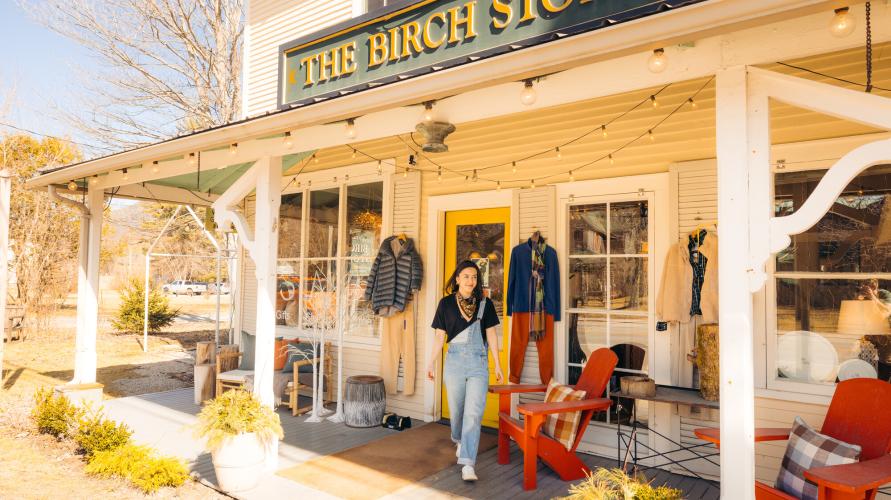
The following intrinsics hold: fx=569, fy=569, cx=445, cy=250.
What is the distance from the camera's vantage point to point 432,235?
583 cm

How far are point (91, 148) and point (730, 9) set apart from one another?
15.3 metres

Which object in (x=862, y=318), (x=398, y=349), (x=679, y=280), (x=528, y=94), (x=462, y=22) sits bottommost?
Result: (x=398, y=349)

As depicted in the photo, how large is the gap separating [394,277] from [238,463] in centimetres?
250

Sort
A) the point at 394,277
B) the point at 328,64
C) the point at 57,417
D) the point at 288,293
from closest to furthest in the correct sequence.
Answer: the point at 57,417 → the point at 328,64 → the point at 394,277 → the point at 288,293

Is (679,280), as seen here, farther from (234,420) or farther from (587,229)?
(234,420)

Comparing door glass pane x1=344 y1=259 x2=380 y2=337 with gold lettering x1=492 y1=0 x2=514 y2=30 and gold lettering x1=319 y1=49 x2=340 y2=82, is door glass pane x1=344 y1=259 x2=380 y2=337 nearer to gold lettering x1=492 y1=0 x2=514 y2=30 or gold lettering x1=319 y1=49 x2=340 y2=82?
gold lettering x1=319 y1=49 x2=340 y2=82

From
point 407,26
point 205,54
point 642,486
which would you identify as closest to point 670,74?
point 642,486

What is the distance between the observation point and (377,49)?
5098mm

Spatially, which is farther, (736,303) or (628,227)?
(628,227)

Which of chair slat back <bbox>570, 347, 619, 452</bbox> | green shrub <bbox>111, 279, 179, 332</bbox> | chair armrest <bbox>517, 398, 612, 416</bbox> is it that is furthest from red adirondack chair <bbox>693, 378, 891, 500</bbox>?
green shrub <bbox>111, 279, 179, 332</bbox>

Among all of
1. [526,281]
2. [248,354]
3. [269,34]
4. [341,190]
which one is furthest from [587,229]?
[269,34]

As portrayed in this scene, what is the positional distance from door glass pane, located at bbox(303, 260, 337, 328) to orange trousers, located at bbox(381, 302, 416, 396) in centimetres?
83

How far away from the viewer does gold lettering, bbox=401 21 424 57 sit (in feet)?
15.7

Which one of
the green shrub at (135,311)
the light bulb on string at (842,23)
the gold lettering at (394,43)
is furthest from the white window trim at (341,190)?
the green shrub at (135,311)
